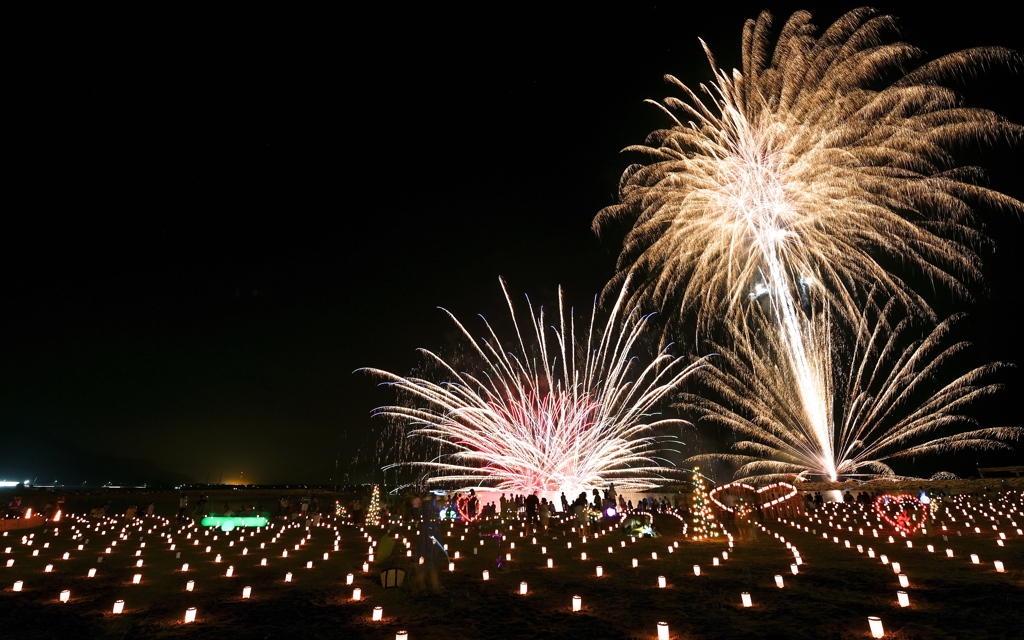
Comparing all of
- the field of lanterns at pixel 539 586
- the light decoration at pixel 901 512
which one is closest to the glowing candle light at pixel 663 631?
the field of lanterns at pixel 539 586

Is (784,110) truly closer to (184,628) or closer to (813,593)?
(813,593)

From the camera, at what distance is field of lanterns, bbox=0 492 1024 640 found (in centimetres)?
745

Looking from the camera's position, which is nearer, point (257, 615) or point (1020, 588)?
point (257, 615)

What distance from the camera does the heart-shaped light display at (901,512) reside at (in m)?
17.4

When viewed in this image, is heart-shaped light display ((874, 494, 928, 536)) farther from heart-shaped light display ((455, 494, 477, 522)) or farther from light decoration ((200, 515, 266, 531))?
light decoration ((200, 515, 266, 531))

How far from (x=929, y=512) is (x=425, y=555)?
760 inches

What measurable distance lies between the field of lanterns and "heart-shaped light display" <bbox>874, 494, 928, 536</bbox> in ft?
0.52

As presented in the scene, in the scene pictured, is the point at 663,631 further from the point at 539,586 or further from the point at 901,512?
the point at 901,512

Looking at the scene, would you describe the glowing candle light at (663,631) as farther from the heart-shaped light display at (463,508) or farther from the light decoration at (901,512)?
the heart-shaped light display at (463,508)

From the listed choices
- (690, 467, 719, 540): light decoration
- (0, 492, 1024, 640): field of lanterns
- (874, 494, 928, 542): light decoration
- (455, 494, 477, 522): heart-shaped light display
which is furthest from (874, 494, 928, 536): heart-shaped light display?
(455, 494, 477, 522): heart-shaped light display

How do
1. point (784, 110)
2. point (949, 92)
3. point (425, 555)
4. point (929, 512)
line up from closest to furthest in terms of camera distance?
point (425, 555) < point (949, 92) < point (784, 110) < point (929, 512)

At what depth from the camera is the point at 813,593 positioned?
9016 mm

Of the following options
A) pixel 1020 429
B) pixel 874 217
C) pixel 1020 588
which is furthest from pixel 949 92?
pixel 1020 429

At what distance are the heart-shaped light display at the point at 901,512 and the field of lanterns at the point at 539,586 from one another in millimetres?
157
